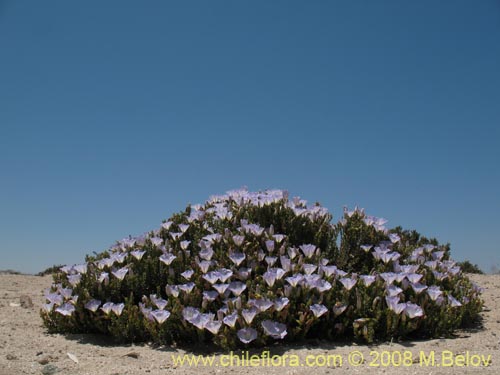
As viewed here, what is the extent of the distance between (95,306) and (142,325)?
61 cm

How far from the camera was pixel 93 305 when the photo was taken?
546cm

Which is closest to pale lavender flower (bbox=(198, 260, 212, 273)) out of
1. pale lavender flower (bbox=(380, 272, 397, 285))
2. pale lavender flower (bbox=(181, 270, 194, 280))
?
pale lavender flower (bbox=(181, 270, 194, 280))

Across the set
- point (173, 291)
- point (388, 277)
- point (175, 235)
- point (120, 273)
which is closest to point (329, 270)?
point (388, 277)

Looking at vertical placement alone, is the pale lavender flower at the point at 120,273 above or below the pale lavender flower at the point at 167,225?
below

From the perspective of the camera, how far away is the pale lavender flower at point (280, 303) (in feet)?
15.6

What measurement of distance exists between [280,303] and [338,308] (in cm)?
63

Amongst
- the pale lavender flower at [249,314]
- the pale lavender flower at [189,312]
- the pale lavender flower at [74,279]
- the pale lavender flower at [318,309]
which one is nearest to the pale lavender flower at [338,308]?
the pale lavender flower at [318,309]

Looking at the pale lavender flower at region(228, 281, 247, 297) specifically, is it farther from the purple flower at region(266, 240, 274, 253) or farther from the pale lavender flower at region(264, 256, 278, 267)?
the purple flower at region(266, 240, 274, 253)

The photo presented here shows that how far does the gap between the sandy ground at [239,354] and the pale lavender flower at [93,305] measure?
0.36 metres

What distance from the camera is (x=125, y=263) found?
620 centimetres

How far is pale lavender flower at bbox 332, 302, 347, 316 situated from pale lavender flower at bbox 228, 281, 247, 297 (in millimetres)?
953

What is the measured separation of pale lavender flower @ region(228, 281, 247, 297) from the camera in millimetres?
5164

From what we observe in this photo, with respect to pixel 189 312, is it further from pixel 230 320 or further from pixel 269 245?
pixel 269 245

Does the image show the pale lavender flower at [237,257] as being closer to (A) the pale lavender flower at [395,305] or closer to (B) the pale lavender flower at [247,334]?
(B) the pale lavender flower at [247,334]
